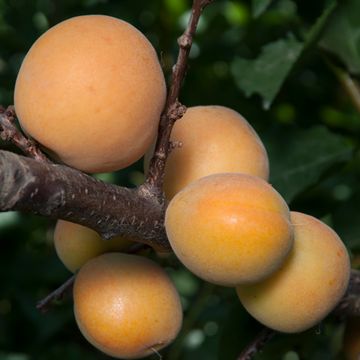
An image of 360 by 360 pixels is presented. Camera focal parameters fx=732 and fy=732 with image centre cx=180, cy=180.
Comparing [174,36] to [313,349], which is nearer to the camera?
[313,349]

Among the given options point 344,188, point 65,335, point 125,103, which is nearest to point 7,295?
point 65,335

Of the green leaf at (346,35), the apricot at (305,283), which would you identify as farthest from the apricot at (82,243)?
the green leaf at (346,35)

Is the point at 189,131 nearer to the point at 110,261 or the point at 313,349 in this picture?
the point at 110,261

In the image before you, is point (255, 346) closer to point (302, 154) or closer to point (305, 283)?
point (305, 283)

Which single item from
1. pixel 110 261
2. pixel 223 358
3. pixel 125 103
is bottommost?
pixel 223 358

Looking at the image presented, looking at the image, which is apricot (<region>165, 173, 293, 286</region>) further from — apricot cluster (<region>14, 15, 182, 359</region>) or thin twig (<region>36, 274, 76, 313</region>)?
thin twig (<region>36, 274, 76, 313</region>)

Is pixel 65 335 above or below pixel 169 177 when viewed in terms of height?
below

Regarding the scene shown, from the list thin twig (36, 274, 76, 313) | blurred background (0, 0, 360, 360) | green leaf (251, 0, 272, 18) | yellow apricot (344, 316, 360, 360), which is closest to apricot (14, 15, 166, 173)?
thin twig (36, 274, 76, 313)
